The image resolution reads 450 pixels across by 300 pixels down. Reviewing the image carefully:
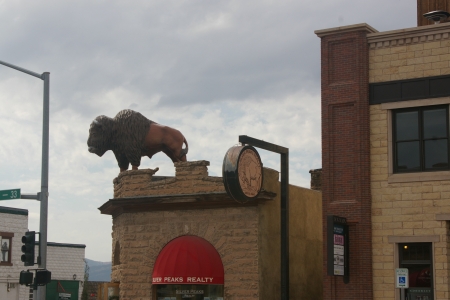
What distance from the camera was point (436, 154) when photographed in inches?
885

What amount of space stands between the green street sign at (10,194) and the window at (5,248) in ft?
78.9

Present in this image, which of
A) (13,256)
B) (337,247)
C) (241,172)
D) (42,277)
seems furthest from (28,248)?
(13,256)

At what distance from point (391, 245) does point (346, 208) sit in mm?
1666

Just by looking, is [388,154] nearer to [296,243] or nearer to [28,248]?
[296,243]

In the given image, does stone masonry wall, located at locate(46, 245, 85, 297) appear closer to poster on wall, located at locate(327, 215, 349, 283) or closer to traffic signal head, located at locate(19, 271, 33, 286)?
traffic signal head, located at locate(19, 271, 33, 286)

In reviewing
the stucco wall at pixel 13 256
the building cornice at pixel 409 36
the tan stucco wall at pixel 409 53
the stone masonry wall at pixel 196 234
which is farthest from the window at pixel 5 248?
the building cornice at pixel 409 36

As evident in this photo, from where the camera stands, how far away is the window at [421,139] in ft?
73.6

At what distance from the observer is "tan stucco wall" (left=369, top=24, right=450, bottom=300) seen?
72.5 ft

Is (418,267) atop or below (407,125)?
below

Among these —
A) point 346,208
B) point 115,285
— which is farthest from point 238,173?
point 115,285

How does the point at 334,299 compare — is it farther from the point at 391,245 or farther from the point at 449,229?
the point at 449,229

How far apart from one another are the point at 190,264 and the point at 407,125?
7961mm

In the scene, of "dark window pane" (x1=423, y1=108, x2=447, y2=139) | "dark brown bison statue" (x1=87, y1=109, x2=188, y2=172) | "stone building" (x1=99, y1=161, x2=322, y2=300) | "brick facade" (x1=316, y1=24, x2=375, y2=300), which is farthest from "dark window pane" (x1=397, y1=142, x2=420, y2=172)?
"dark brown bison statue" (x1=87, y1=109, x2=188, y2=172)

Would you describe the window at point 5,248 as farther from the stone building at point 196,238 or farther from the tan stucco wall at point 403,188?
the tan stucco wall at point 403,188
